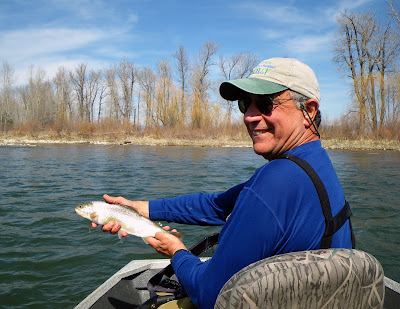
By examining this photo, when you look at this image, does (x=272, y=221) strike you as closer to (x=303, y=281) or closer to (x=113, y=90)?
(x=303, y=281)

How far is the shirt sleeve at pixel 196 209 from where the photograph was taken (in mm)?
2555

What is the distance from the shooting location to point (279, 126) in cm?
172

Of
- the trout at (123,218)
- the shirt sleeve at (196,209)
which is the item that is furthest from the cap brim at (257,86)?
the trout at (123,218)

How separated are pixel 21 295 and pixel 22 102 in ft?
237

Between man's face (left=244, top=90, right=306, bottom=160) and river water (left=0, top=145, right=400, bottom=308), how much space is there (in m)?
3.58

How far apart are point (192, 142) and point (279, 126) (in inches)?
1253

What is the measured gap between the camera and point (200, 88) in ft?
155

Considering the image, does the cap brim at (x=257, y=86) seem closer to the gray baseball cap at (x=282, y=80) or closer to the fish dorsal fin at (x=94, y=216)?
the gray baseball cap at (x=282, y=80)

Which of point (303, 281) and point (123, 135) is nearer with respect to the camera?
point (303, 281)

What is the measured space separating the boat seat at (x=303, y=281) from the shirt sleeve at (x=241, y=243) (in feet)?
0.21

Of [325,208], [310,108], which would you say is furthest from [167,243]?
[310,108]

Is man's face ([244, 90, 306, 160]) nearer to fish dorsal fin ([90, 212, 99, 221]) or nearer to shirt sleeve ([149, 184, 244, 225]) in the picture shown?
shirt sleeve ([149, 184, 244, 225])

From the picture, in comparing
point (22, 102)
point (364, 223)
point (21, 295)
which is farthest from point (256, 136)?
point (22, 102)

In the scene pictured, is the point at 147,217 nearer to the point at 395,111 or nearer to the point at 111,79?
the point at 395,111
